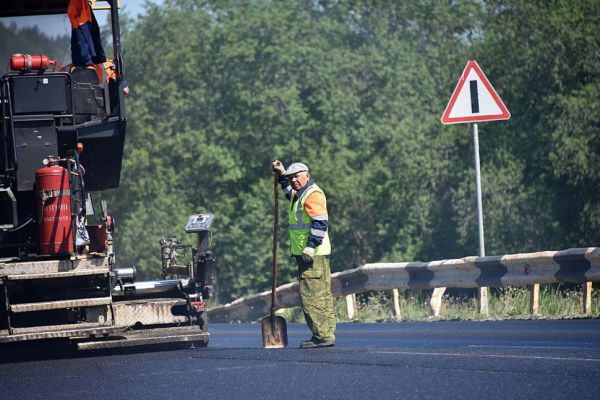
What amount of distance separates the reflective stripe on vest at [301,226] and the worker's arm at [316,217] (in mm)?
53

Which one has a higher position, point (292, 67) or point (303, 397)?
point (292, 67)

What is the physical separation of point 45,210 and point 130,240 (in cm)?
2669

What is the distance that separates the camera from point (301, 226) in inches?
435

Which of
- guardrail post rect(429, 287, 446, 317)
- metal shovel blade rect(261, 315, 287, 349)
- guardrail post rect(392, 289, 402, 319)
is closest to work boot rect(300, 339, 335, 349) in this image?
metal shovel blade rect(261, 315, 287, 349)

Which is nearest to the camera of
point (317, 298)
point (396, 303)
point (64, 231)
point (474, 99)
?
point (64, 231)

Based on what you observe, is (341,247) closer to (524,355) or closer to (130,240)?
(130,240)

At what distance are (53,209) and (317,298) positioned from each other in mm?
2417

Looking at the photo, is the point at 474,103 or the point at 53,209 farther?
the point at 474,103

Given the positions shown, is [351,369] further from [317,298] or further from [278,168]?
[278,168]

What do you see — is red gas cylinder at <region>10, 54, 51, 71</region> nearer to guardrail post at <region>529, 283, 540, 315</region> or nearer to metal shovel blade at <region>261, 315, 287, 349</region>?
metal shovel blade at <region>261, 315, 287, 349</region>

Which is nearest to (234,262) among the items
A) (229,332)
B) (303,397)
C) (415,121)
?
(415,121)

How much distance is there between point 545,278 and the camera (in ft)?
43.4

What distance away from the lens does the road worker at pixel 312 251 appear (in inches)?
428

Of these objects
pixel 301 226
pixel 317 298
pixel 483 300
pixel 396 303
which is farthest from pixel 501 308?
pixel 301 226
